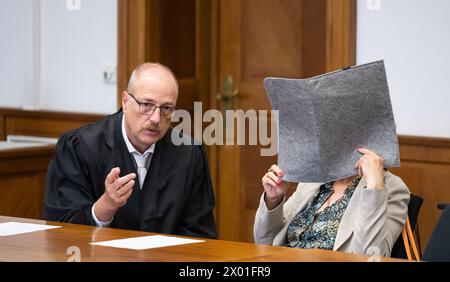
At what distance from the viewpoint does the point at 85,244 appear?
336cm

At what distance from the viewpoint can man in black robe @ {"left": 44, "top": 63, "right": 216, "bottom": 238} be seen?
161 inches

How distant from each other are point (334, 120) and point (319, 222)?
41cm

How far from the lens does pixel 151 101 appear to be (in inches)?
161

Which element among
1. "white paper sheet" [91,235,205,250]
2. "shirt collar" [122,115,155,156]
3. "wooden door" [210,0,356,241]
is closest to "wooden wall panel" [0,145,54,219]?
"wooden door" [210,0,356,241]

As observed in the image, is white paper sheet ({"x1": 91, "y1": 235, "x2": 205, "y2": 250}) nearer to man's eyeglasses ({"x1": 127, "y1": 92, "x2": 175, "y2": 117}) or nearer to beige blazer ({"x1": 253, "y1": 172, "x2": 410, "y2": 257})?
beige blazer ({"x1": 253, "y1": 172, "x2": 410, "y2": 257})

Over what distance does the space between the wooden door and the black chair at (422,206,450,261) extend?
304 cm

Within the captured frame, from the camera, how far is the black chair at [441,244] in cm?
313

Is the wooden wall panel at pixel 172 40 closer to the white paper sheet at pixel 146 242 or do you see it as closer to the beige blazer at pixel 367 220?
the beige blazer at pixel 367 220

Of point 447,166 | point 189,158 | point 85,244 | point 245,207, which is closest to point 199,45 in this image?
point 245,207

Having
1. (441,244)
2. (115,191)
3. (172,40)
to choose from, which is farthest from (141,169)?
(172,40)

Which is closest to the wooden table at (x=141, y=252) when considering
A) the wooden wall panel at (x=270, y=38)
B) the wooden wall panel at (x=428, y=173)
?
the wooden wall panel at (x=428, y=173)

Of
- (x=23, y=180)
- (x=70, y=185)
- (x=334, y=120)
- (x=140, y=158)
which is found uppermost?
(x=334, y=120)

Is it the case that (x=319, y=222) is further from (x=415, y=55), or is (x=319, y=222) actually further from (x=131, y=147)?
(x=415, y=55)

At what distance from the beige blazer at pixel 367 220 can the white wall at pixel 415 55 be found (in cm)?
170
